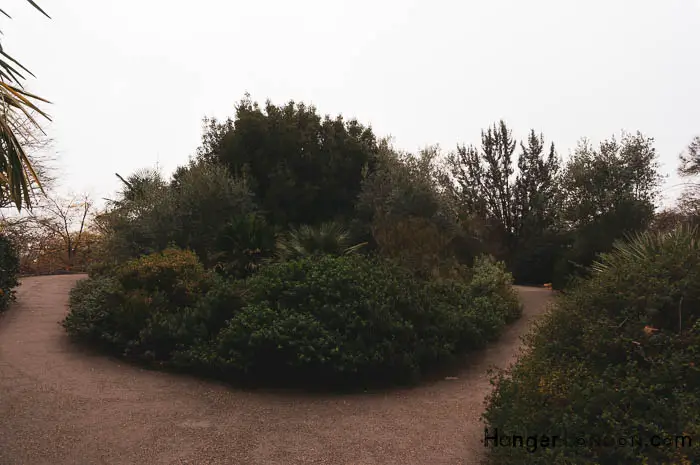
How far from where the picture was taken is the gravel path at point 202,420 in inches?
187

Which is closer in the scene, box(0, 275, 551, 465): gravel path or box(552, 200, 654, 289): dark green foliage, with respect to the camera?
box(0, 275, 551, 465): gravel path

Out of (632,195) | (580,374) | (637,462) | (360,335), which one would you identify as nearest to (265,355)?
(360,335)

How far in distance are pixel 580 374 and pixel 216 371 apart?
507 centimetres

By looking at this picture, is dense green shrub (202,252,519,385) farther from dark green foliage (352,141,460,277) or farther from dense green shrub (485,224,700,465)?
dark green foliage (352,141,460,277)

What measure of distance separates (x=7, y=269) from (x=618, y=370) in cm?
1179

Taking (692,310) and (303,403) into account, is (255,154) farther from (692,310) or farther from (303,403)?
(692,310)

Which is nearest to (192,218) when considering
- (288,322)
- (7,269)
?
(7,269)

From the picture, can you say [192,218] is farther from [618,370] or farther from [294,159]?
[618,370]

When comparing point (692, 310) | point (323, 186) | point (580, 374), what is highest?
point (323, 186)

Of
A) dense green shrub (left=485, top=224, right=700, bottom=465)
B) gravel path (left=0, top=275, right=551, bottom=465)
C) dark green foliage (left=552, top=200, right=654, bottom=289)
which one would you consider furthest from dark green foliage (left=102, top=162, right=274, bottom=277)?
dark green foliage (left=552, top=200, right=654, bottom=289)

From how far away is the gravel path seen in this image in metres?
4.75

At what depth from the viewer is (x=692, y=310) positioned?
13.6 ft

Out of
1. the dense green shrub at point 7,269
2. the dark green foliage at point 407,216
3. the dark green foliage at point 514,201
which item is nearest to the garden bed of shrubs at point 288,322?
the dense green shrub at point 7,269

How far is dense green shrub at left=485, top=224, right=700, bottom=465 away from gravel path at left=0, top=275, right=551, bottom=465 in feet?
3.38
